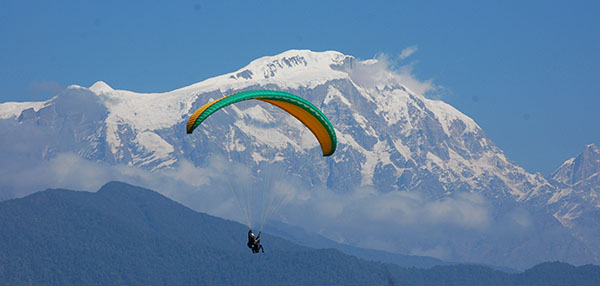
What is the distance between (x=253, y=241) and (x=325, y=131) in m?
11.9

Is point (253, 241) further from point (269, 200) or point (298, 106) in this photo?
point (298, 106)

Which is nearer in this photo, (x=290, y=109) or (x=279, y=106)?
(x=279, y=106)

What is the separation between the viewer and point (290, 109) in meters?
85.1

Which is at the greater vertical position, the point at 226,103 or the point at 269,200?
the point at 226,103

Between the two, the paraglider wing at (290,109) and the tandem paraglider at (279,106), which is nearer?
the tandem paraglider at (279,106)

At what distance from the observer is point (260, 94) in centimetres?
7762

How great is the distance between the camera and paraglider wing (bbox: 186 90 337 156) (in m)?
74.0

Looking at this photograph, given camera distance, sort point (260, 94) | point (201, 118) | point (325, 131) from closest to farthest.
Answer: point (201, 118) < point (260, 94) < point (325, 131)

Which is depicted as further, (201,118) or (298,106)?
(298,106)

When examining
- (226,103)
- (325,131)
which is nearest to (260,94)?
(226,103)

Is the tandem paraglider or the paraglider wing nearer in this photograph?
the tandem paraglider

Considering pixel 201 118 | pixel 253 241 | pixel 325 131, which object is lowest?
pixel 253 241

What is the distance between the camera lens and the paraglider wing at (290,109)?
7400cm

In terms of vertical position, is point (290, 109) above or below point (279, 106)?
above
